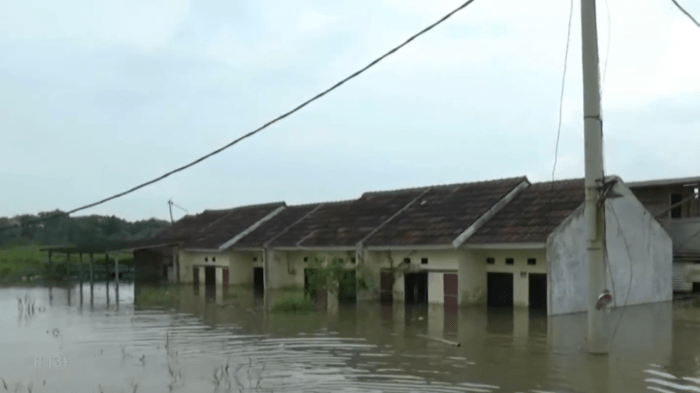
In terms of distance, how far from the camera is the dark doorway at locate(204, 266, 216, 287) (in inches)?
1384

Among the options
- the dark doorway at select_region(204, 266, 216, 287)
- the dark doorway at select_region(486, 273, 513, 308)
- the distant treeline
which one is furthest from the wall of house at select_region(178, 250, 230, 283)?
the distant treeline

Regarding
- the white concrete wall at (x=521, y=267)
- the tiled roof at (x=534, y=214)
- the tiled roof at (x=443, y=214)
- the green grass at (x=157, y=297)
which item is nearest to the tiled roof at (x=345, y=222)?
the tiled roof at (x=443, y=214)

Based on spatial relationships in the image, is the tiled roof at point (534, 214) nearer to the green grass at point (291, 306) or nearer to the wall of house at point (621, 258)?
the wall of house at point (621, 258)

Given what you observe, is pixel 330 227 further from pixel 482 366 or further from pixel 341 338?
pixel 482 366

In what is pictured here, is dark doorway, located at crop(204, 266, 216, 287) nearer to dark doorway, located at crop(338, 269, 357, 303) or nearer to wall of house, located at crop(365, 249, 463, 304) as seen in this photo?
dark doorway, located at crop(338, 269, 357, 303)

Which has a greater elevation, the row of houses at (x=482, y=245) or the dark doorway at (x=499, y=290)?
the row of houses at (x=482, y=245)

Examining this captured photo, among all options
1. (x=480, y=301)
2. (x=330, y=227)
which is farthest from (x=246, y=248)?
(x=480, y=301)

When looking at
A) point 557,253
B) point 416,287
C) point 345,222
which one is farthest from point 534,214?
point 345,222

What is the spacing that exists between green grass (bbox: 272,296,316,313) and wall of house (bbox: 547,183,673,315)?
7313 mm

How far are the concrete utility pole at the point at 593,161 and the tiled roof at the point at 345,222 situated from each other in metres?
13.5

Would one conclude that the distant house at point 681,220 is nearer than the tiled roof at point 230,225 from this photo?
Yes

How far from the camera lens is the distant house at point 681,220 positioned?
25016 millimetres

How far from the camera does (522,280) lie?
2152 cm

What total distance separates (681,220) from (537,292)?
8.07 metres
